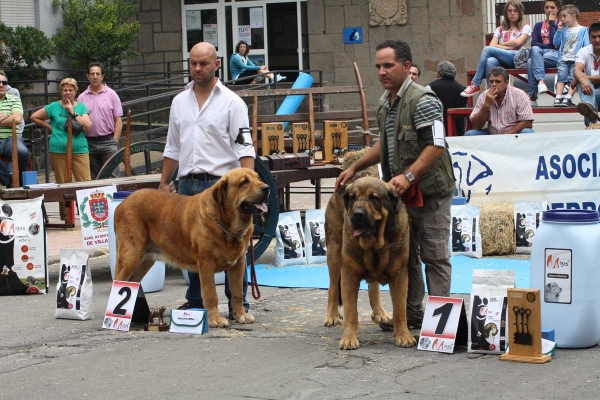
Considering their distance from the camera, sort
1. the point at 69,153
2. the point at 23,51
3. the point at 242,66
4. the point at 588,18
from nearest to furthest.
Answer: the point at 69,153, the point at 23,51, the point at 242,66, the point at 588,18

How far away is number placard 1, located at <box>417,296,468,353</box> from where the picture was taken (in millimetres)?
6582

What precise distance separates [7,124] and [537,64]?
7894 millimetres

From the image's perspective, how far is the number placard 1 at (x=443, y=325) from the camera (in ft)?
21.6

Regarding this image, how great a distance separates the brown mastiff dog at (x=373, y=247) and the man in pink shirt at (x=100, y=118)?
695cm

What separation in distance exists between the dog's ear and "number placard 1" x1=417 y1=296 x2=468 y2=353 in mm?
1789

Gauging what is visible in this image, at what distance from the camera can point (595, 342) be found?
6.67m

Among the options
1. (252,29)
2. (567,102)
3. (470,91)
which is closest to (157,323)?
(470,91)

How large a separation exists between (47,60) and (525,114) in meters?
13.0

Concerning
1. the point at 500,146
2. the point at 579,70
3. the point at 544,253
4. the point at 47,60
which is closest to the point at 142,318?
the point at 544,253

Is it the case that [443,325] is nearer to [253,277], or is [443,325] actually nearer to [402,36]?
[253,277]

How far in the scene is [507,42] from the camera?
15492 millimetres

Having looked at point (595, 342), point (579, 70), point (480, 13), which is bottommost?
point (595, 342)

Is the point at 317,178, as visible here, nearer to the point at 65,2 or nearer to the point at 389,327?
the point at 389,327

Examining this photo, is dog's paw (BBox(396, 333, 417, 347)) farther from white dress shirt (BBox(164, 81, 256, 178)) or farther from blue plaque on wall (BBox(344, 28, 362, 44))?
blue plaque on wall (BBox(344, 28, 362, 44))
